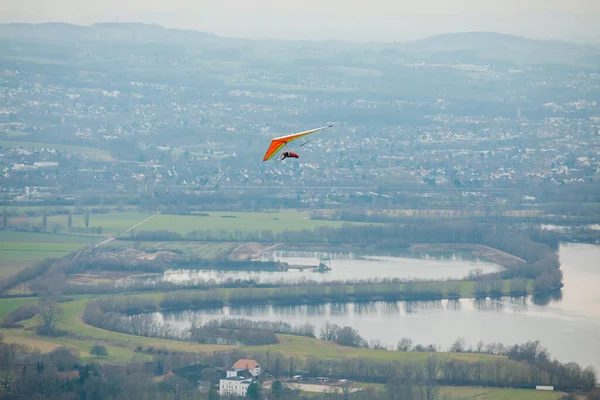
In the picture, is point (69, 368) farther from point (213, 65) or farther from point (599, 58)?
point (599, 58)

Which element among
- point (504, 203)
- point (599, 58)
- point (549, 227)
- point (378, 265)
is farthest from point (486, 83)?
point (378, 265)

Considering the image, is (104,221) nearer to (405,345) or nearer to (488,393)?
(405,345)

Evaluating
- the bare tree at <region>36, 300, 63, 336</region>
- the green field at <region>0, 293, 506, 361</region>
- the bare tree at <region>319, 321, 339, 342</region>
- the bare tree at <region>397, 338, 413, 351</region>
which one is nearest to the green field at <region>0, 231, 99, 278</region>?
the bare tree at <region>36, 300, 63, 336</region>

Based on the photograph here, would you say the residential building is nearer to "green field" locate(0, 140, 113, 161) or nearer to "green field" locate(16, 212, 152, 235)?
"green field" locate(16, 212, 152, 235)

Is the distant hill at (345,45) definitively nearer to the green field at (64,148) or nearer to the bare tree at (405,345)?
the green field at (64,148)

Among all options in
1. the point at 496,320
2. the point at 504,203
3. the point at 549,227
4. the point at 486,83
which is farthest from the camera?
the point at 486,83
